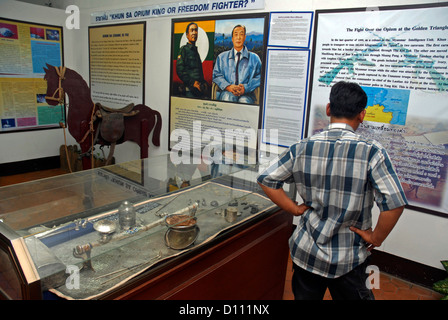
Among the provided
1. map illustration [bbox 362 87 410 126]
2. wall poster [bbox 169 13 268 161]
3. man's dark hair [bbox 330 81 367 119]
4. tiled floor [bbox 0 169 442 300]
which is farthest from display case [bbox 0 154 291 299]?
wall poster [bbox 169 13 268 161]

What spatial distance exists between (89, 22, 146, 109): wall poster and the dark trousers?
4.16 meters

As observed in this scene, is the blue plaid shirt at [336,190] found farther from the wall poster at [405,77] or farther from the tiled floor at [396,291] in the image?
the wall poster at [405,77]

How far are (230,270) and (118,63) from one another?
452cm

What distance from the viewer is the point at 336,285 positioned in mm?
1652

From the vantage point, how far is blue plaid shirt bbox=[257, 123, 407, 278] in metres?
1.45

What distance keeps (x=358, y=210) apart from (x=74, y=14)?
6.34 m

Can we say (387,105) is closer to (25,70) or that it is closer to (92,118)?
(92,118)

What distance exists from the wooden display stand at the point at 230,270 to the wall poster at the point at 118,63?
3607 millimetres

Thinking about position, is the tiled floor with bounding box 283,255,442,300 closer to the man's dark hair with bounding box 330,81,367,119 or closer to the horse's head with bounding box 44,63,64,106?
the man's dark hair with bounding box 330,81,367,119

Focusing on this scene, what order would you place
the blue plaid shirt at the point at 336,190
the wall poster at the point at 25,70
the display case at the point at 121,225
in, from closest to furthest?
1. the display case at the point at 121,225
2. the blue plaid shirt at the point at 336,190
3. the wall poster at the point at 25,70

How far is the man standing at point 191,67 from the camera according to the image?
4395mm

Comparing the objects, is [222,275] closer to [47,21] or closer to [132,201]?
[132,201]

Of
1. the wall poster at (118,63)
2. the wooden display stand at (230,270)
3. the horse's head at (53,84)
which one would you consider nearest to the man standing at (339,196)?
the wooden display stand at (230,270)
